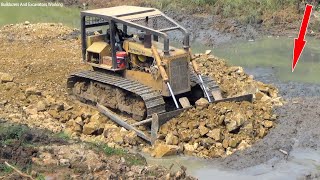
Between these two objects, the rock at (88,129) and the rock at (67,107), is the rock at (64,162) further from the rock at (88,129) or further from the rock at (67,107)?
the rock at (67,107)

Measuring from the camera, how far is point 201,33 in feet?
83.1

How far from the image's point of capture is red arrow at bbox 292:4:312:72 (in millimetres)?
21378

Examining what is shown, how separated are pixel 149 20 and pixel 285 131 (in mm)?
4301

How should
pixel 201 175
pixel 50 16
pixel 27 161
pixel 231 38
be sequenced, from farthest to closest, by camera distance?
pixel 50 16, pixel 231 38, pixel 201 175, pixel 27 161

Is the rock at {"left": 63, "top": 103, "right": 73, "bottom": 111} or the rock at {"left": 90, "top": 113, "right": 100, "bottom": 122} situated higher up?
the rock at {"left": 63, "top": 103, "right": 73, "bottom": 111}

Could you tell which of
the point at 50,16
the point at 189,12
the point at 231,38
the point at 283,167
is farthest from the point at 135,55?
the point at 50,16

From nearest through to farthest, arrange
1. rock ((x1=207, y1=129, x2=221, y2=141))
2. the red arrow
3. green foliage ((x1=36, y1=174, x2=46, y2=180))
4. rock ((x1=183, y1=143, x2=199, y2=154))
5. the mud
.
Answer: green foliage ((x1=36, y1=174, x2=46, y2=180))
the mud
rock ((x1=183, y1=143, x2=199, y2=154))
rock ((x1=207, y1=129, x2=221, y2=141))
the red arrow

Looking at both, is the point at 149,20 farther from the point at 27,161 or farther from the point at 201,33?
the point at 201,33

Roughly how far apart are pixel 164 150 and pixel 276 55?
1051 centimetres

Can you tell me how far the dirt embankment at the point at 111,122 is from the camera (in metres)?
13.3

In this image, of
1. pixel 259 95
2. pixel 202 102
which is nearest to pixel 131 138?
pixel 202 102

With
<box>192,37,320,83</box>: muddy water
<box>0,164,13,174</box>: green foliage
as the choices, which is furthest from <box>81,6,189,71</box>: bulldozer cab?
<box>192,37,320,83</box>: muddy water

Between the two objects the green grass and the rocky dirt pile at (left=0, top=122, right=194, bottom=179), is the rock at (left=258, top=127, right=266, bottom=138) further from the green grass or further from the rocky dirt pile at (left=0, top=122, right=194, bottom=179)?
the green grass

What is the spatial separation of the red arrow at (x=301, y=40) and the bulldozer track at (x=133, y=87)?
775 centimetres
